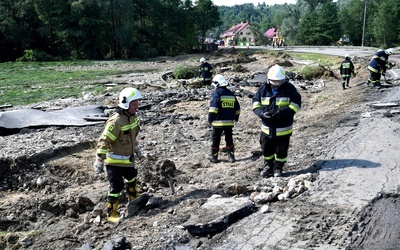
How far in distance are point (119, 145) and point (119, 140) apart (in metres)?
0.07

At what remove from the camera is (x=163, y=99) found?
1484 cm

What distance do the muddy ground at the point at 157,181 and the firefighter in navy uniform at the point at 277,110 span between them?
1.53 feet

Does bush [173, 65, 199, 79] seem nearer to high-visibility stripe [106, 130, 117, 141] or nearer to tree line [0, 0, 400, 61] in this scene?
high-visibility stripe [106, 130, 117, 141]

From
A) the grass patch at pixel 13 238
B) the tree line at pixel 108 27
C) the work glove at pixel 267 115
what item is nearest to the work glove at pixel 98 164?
the grass patch at pixel 13 238

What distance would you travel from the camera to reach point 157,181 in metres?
6.79

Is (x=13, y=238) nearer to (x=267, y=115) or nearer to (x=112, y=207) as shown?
(x=112, y=207)

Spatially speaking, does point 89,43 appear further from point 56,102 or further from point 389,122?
point 389,122

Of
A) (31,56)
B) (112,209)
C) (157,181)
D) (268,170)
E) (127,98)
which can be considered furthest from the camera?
(31,56)

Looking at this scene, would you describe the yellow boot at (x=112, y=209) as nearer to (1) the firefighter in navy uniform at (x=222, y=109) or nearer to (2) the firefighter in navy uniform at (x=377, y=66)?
(1) the firefighter in navy uniform at (x=222, y=109)

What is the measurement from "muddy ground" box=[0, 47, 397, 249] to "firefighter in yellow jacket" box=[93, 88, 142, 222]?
44 centimetres

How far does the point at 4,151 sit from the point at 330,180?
6.44m

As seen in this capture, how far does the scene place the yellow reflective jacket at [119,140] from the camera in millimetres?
5129

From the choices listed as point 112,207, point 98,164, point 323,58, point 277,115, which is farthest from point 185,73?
point 98,164

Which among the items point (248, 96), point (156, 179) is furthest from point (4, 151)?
point (248, 96)
